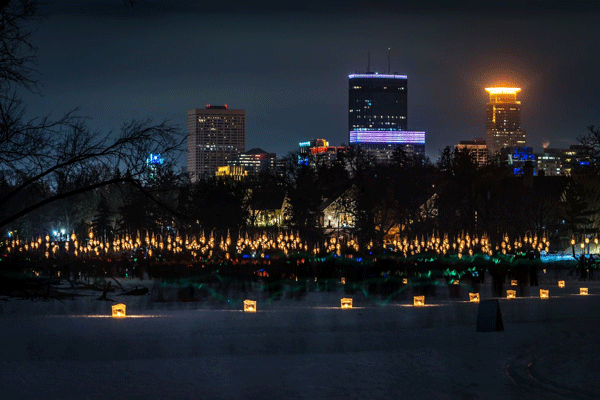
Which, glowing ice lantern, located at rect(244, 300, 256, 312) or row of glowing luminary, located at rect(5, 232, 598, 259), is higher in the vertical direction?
row of glowing luminary, located at rect(5, 232, 598, 259)

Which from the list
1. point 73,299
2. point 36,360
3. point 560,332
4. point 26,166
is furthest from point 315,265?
point 26,166

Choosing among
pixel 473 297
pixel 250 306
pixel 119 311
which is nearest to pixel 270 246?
pixel 473 297

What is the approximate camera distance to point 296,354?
1645cm

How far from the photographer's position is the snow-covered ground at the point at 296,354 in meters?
13.3

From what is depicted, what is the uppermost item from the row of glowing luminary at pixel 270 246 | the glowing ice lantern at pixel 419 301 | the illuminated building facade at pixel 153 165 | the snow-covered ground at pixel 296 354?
the illuminated building facade at pixel 153 165

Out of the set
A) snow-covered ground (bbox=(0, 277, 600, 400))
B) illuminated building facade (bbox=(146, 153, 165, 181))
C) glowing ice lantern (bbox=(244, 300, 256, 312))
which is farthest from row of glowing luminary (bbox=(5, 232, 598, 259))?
illuminated building facade (bbox=(146, 153, 165, 181))

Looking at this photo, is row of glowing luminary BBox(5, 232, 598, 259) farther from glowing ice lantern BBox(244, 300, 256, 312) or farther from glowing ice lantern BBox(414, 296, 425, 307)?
glowing ice lantern BBox(244, 300, 256, 312)

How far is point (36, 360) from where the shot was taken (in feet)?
50.7

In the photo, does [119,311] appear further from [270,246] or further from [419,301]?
[270,246]

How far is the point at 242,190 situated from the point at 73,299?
52470 millimetres

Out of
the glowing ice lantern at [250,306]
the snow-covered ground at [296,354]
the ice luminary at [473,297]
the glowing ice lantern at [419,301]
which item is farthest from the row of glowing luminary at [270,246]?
the snow-covered ground at [296,354]

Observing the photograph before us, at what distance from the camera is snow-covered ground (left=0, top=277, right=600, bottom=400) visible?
13.3 m

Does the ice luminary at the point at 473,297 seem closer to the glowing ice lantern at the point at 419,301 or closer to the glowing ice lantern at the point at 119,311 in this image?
the glowing ice lantern at the point at 419,301

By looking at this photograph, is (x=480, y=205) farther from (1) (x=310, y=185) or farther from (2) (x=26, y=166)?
(2) (x=26, y=166)
